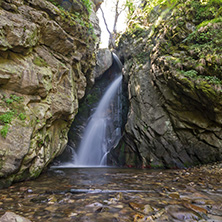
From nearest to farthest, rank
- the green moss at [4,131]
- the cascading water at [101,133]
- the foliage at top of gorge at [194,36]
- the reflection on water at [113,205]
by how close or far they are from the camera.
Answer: the reflection on water at [113,205] < the green moss at [4,131] < the foliage at top of gorge at [194,36] < the cascading water at [101,133]

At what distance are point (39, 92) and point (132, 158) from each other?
8345 mm

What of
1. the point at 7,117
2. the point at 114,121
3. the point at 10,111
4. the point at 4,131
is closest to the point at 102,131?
the point at 114,121

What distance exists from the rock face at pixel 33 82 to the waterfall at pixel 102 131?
5978 mm

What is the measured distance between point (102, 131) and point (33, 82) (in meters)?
10.5

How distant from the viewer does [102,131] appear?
15.8 metres

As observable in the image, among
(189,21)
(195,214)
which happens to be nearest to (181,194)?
(195,214)

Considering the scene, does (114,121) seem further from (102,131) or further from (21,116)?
(21,116)

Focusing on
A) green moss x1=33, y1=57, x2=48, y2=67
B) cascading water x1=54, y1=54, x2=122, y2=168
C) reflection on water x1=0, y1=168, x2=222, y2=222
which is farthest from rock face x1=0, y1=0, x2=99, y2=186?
cascading water x1=54, y1=54, x2=122, y2=168

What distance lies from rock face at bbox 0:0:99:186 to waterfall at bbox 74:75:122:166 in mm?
5978

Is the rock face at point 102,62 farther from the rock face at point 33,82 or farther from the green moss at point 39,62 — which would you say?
the green moss at point 39,62

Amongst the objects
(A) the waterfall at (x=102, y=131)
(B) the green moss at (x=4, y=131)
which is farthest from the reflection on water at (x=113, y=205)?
(A) the waterfall at (x=102, y=131)

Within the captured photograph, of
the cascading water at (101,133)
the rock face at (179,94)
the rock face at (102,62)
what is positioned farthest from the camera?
the rock face at (102,62)

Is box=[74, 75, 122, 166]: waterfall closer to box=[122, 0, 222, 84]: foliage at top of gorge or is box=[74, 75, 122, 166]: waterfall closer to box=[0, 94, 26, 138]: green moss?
box=[122, 0, 222, 84]: foliage at top of gorge

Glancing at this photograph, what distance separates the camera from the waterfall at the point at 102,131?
14.3 metres
